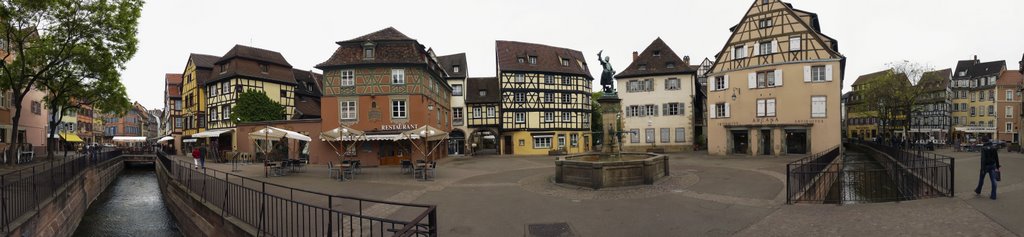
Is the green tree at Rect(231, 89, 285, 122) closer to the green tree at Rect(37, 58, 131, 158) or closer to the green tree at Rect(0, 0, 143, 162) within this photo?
the green tree at Rect(37, 58, 131, 158)

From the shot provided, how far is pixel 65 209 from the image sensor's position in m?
12.9

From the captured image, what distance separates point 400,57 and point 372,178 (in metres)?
9.85

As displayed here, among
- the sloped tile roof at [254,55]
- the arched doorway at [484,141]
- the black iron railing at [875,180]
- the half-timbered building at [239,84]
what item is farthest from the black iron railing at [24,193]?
the arched doorway at [484,141]

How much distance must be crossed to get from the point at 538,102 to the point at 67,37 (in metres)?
28.6

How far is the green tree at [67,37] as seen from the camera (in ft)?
65.3

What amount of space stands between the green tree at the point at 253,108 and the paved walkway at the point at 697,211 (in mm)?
22905

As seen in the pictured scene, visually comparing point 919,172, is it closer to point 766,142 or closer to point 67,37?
point 766,142

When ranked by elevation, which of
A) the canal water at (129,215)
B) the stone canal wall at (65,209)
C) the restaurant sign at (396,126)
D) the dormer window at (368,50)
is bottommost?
the canal water at (129,215)

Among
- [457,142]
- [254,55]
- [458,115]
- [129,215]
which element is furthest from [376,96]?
[254,55]

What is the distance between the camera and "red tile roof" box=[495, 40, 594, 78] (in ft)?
124

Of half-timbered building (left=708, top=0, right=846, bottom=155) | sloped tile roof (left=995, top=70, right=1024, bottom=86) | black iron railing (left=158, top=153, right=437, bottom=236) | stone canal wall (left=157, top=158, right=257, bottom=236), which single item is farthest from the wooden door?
sloped tile roof (left=995, top=70, right=1024, bottom=86)

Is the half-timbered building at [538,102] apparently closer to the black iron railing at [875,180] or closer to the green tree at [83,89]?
the black iron railing at [875,180]

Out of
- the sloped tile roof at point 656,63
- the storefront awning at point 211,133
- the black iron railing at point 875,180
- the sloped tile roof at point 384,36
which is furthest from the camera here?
the sloped tile roof at point 656,63

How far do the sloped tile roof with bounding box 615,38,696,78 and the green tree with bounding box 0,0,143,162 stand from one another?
106 ft
